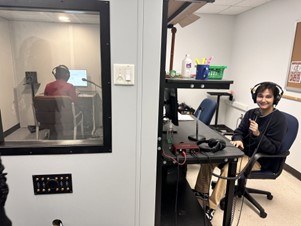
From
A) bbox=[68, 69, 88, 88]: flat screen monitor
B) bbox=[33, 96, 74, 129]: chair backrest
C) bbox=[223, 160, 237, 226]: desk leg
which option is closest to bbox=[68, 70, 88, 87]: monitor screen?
bbox=[68, 69, 88, 88]: flat screen monitor

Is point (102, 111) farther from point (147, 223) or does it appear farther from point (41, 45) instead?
point (147, 223)

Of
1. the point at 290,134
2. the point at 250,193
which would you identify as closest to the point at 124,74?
the point at 290,134

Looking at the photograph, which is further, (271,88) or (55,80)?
(271,88)

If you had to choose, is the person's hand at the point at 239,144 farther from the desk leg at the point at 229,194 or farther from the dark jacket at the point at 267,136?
the desk leg at the point at 229,194

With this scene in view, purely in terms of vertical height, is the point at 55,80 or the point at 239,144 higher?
the point at 55,80

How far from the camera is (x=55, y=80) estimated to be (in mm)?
1255

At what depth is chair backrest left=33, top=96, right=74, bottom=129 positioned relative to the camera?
1291 mm

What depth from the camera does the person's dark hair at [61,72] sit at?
4.07 ft

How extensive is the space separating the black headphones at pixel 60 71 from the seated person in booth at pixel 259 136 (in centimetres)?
137

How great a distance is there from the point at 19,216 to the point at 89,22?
4.21ft

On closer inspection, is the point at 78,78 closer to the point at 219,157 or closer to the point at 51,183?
the point at 51,183

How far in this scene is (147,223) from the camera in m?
1.43

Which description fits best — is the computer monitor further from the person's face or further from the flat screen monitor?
the person's face

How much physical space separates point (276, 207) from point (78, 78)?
7.35 feet
